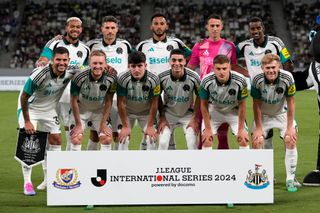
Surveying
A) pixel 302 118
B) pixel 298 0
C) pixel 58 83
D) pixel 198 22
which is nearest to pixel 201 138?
pixel 58 83

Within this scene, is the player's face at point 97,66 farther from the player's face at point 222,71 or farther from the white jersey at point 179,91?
the player's face at point 222,71

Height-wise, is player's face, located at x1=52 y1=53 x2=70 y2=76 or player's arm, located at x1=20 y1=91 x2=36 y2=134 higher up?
player's face, located at x1=52 y1=53 x2=70 y2=76

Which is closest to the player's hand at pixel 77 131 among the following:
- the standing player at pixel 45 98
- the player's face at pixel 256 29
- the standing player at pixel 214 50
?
the standing player at pixel 45 98

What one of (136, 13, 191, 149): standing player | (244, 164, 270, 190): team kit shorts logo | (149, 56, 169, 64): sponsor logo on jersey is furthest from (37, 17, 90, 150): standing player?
(244, 164, 270, 190): team kit shorts logo

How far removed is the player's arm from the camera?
902 centimetres

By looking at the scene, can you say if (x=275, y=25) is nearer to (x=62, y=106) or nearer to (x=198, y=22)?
(x=198, y=22)

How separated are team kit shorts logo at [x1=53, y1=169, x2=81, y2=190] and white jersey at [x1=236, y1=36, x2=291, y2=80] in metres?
3.33

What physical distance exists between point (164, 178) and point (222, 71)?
5.02 feet

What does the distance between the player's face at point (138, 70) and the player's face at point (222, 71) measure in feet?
3.05

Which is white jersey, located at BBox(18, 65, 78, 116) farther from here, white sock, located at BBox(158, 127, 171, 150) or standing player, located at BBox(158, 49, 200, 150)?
white sock, located at BBox(158, 127, 171, 150)

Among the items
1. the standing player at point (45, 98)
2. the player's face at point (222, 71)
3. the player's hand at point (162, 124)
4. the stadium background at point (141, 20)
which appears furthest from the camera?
the stadium background at point (141, 20)

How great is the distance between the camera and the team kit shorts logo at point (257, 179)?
808 cm

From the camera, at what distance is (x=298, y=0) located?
39469 millimetres

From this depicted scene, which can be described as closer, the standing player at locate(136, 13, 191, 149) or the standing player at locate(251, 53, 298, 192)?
the standing player at locate(251, 53, 298, 192)
